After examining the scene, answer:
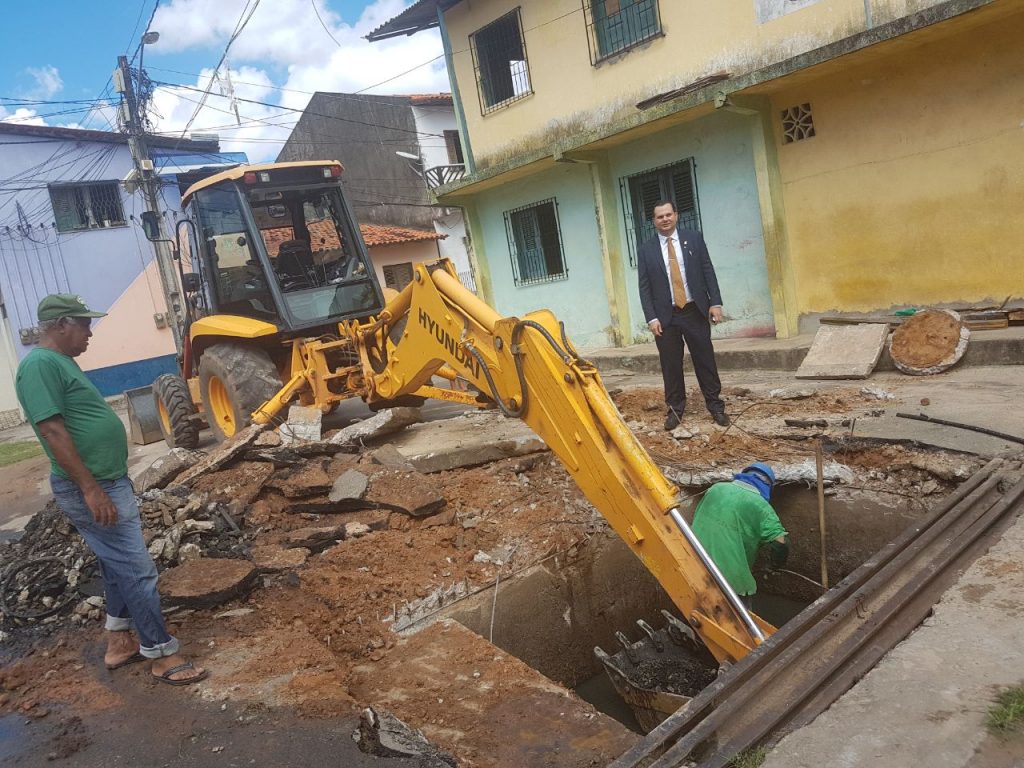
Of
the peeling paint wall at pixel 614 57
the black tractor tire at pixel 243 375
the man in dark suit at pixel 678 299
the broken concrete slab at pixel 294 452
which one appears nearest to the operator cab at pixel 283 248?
the black tractor tire at pixel 243 375

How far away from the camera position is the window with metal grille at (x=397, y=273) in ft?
71.2

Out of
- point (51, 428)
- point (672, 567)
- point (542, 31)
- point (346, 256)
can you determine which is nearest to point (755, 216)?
point (542, 31)

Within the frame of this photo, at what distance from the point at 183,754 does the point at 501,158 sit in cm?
1096

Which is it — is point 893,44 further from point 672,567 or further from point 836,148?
point 672,567

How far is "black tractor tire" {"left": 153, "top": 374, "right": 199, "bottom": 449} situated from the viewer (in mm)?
8281

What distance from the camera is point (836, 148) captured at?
8.60 m

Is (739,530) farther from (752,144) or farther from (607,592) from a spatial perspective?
(752,144)

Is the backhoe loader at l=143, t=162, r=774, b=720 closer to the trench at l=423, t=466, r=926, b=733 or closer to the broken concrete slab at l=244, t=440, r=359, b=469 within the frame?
the broken concrete slab at l=244, t=440, r=359, b=469

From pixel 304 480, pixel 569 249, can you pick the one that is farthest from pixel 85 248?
pixel 304 480

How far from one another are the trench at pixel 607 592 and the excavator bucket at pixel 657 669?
0.78ft

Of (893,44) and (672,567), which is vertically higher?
(893,44)

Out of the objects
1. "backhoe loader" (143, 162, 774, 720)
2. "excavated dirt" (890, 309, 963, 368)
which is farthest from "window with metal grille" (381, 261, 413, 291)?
"excavated dirt" (890, 309, 963, 368)

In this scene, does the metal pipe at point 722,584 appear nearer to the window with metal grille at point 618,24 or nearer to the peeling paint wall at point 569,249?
the window with metal grille at point 618,24

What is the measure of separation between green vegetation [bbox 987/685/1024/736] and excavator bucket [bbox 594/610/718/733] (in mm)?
2248
